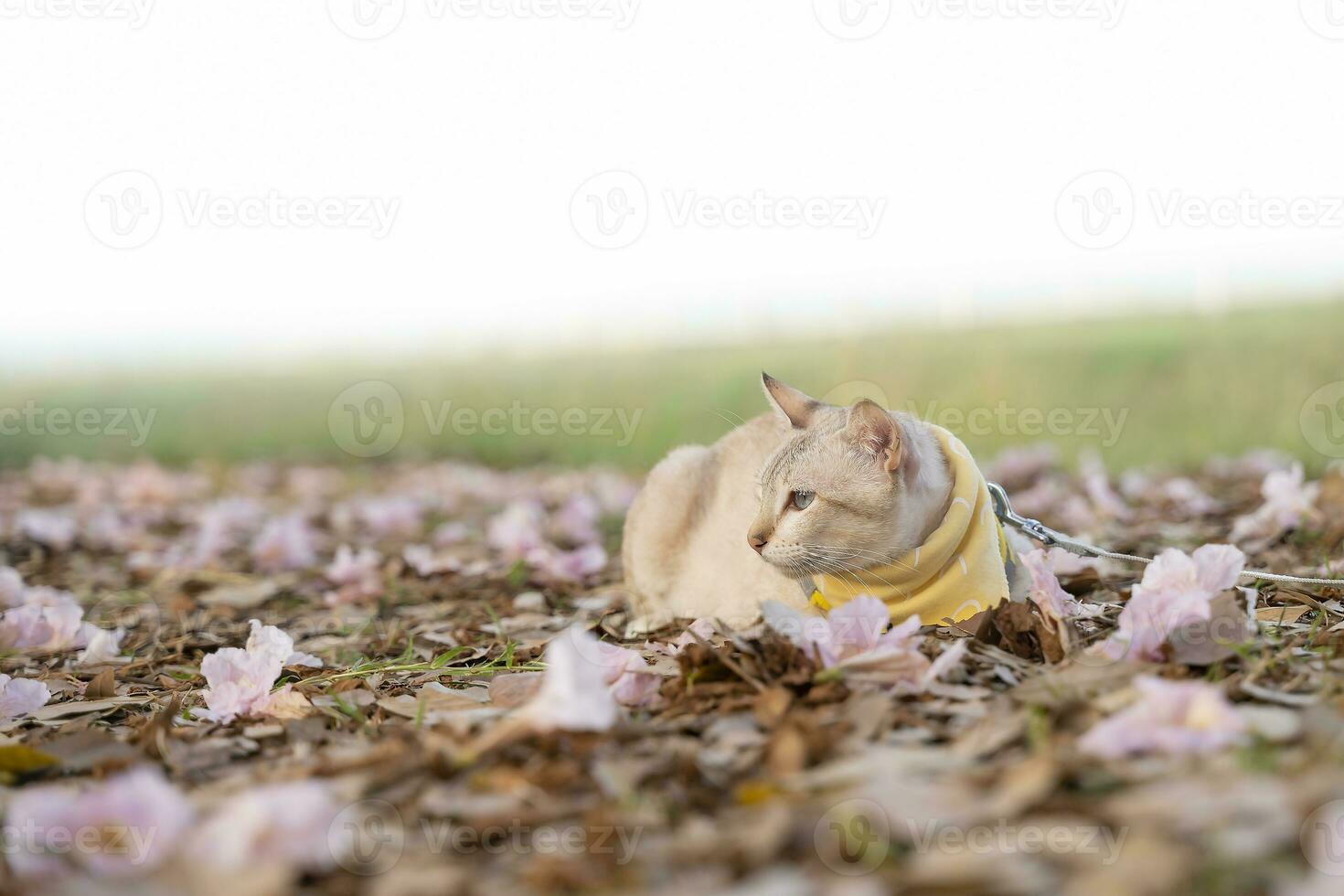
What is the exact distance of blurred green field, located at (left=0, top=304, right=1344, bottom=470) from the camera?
9062mm

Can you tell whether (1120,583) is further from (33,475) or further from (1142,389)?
(33,475)

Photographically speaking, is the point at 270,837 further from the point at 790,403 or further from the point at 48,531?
the point at 48,531

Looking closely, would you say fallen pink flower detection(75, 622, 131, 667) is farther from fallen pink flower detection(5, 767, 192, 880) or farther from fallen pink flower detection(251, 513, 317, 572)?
fallen pink flower detection(5, 767, 192, 880)

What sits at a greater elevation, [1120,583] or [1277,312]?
[1277,312]

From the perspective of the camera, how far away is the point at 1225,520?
5.25 metres

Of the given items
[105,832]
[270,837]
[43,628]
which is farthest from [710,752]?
[43,628]

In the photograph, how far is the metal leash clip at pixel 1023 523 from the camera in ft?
11.8

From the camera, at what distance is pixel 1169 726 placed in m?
1.82

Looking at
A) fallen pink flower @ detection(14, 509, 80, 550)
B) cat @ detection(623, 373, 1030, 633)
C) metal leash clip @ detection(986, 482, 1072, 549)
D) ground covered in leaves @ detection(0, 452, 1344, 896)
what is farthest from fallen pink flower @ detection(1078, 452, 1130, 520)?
fallen pink flower @ detection(14, 509, 80, 550)

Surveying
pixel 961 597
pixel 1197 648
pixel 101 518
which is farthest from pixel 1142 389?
pixel 101 518

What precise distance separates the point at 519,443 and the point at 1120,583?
8.43m

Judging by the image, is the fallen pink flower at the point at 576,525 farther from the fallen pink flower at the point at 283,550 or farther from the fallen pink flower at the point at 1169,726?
the fallen pink flower at the point at 1169,726

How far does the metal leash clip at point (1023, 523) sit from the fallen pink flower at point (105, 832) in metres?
2.77

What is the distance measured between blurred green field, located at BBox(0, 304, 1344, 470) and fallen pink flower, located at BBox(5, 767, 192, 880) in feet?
23.0
